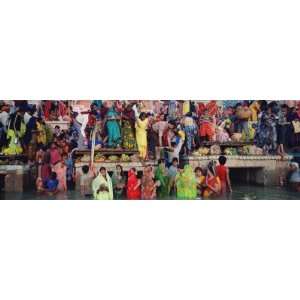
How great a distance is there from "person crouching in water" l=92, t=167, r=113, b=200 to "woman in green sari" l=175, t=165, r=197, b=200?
84 cm

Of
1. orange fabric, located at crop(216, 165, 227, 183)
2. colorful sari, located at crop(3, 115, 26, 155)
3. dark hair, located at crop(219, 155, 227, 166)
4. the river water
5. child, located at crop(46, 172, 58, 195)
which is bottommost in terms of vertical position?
the river water

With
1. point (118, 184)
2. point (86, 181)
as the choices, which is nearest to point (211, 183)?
point (118, 184)

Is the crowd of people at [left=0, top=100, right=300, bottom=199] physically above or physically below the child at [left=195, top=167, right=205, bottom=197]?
above

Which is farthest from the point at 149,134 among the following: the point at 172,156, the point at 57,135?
the point at 57,135

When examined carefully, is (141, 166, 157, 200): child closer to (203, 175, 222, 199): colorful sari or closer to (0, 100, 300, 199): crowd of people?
(0, 100, 300, 199): crowd of people

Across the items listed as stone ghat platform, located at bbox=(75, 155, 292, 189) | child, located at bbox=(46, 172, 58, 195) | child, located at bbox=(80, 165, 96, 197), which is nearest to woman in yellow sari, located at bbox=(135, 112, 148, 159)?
stone ghat platform, located at bbox=(75, 155, 292, 189)

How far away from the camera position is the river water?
322 inches

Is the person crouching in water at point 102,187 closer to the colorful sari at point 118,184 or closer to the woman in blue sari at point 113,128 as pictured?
the colorful sari at point 118,184

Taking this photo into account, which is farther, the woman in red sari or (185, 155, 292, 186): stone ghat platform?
(185, 155, 292, 186): stone ghat platform

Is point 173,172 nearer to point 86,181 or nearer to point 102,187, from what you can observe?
point 102,187

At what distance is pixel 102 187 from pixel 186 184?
3.43 feet

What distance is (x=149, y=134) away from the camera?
8328mm

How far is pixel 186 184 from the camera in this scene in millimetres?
8289

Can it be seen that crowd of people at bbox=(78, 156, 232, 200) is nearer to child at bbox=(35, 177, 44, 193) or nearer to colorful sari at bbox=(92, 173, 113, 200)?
colorful sari at bbox=(92, 173, 113, 200)
